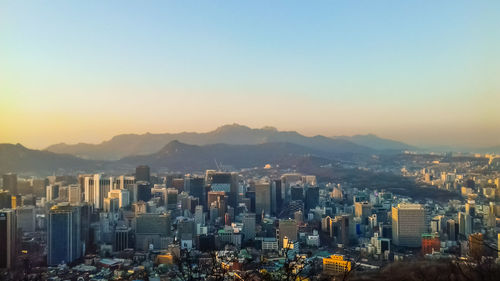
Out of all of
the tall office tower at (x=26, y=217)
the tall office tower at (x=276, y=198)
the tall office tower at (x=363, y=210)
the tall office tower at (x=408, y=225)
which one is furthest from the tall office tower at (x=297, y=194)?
the tall office tower at (x=26, y=217)

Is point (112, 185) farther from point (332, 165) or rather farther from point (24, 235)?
point (332, 165)

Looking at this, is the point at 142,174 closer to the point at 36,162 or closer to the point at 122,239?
the point at 36,162

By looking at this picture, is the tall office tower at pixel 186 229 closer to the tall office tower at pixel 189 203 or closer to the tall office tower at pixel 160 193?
the tall office tower at pixel 189 203

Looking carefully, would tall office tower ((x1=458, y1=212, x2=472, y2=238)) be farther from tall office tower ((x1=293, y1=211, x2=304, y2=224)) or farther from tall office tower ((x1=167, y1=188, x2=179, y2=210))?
tall office tower ((x1=167, y1=188, x2=179, y2=210))

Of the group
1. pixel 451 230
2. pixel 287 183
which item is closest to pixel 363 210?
pixel 451 230

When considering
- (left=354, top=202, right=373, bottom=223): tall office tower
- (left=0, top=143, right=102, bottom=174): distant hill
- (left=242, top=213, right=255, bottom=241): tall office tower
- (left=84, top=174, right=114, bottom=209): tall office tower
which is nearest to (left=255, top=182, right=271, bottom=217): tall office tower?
(left=242, top=213, right=255, bottom=241): tall office tower

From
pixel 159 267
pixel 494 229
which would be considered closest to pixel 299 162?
pixel 494 229

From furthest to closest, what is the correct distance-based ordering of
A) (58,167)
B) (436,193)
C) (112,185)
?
(58,167) < (112,185) < (436,193)

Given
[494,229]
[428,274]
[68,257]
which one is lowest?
[68,257]
